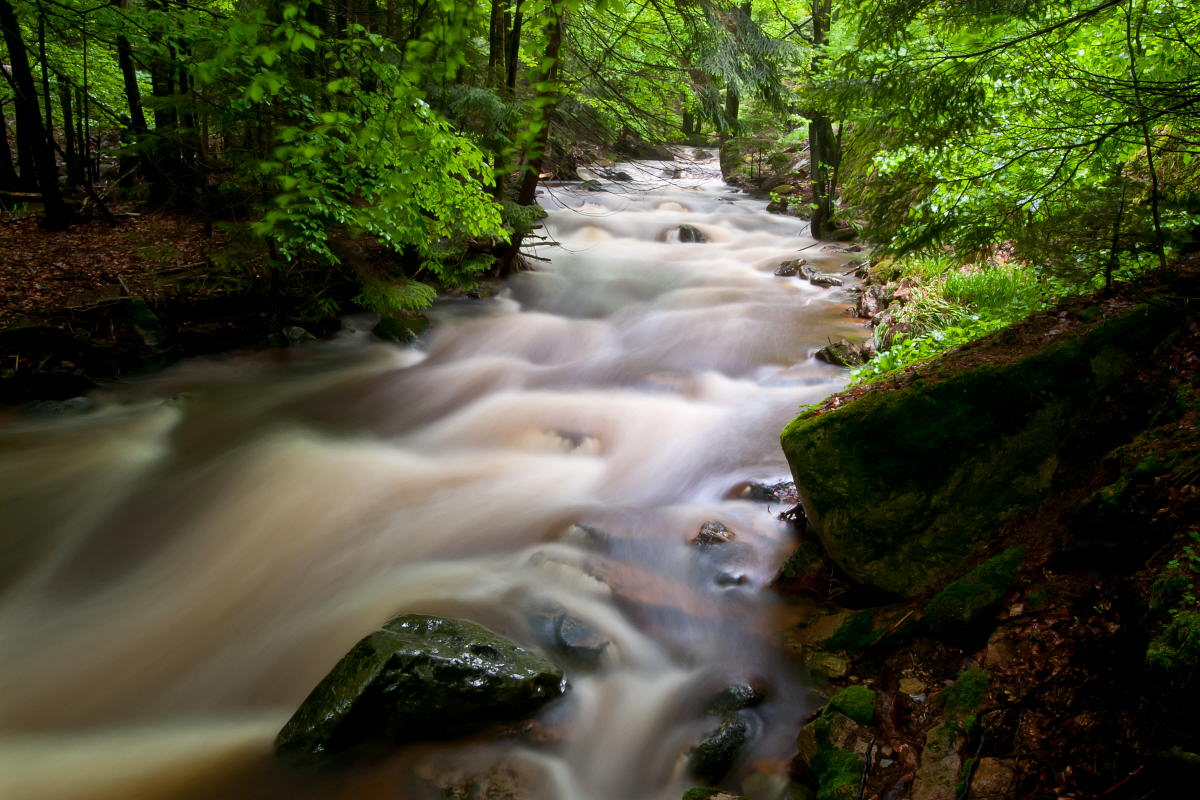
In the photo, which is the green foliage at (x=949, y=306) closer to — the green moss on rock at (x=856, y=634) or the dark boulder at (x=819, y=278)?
the green moss on rock at (x=856, y=634)

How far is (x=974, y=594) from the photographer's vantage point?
317cm

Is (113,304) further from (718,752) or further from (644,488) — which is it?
(718,752)

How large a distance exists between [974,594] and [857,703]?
807 mm

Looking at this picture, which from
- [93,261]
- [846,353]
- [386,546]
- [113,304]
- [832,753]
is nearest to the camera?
[832,753]

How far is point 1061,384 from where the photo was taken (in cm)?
354

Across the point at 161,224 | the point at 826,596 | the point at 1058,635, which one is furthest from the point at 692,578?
the point at 161,224

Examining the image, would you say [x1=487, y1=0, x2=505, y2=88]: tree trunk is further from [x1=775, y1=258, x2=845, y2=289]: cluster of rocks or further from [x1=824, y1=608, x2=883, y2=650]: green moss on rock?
[x1=824, y1=608, x2=883, y2=650]: green moss on rock

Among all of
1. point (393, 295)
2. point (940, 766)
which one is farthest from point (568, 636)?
point (393, 295)

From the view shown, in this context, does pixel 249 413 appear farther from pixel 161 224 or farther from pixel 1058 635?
pixel 1058 635

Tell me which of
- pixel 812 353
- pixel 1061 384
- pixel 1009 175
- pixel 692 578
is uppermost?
pixel 1009 175

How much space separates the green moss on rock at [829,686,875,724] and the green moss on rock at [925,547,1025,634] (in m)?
0.50

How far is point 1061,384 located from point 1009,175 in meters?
1.83

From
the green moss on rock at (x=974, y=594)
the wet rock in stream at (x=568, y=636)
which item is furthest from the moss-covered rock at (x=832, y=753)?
the wet rock in stream at (x=568, y=636)

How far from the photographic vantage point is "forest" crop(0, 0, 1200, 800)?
9.24 ft
